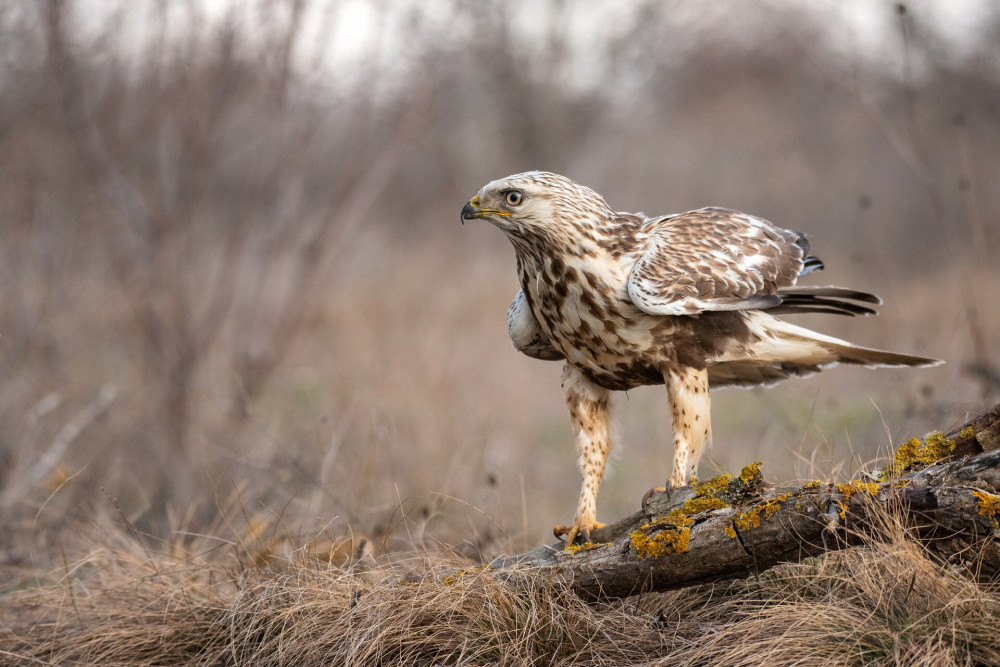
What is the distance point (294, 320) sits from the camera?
692 centimetres

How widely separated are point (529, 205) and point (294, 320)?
4.12 metres

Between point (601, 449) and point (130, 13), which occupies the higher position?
point (130, 13)

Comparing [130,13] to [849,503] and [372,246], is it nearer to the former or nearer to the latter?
[849,503]

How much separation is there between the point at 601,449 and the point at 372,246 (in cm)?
1070

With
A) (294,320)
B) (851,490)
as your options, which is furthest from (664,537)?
(294,320)

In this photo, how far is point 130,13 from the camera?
596cm

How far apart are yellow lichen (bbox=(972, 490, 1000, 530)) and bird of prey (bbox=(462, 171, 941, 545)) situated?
99cm

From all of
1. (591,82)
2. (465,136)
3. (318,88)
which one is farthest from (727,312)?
(465,136)

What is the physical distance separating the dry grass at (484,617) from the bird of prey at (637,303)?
0.47 m

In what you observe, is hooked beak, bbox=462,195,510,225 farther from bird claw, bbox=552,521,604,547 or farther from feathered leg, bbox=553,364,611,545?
bird claw, bbox=552,521,604,547

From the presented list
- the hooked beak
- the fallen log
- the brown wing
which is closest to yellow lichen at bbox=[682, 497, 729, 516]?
the fallen log

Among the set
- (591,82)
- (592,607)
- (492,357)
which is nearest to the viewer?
(592,607)

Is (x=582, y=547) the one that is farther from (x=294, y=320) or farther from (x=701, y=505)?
(x=294, y=320)

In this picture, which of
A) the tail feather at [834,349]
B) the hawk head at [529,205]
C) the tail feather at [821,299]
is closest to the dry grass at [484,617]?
the tail feather at [834,349]
